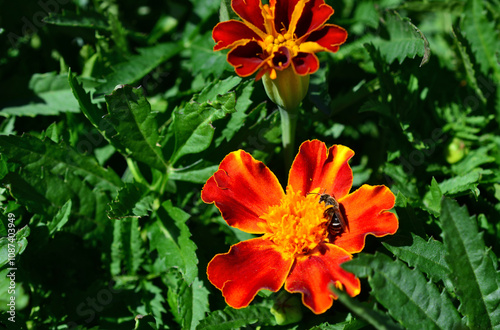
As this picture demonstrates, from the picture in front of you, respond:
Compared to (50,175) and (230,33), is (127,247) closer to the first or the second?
(50,175)

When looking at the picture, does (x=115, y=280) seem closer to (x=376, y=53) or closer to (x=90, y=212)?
(x=90, y=212)

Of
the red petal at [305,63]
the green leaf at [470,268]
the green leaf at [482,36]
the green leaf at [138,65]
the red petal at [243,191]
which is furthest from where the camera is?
the green leaf at [482,36]

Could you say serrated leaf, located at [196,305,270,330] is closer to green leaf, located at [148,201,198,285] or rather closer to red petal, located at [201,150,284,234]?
green leaf, located at [148,201,198,285]

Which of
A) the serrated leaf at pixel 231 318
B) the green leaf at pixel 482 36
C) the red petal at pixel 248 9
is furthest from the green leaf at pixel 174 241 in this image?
the green leaf at pixel 482 36

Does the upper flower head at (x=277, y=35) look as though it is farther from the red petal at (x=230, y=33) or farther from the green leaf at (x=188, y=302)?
the green leaf at (x=188, y=302)

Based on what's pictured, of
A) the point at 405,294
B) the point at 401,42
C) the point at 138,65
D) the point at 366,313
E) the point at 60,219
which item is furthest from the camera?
the point at 138,65

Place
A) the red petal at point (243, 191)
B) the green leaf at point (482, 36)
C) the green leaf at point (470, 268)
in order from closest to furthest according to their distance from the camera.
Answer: the green leaf at point (470, 268) < the red petal at point (243, 191) < the green leaf at point (482, 36)

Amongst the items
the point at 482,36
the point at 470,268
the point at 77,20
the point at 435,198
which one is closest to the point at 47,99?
the point at 77,20
